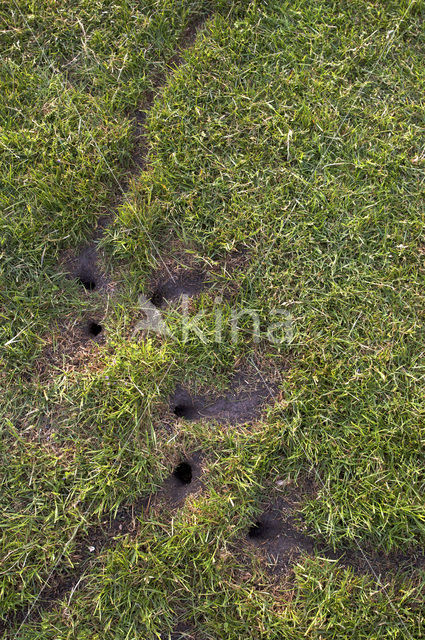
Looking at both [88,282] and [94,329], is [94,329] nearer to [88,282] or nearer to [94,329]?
[94,329]

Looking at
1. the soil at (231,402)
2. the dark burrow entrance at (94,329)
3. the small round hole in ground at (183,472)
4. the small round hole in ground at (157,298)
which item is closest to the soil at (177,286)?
the small round hole in ground at (157,298)

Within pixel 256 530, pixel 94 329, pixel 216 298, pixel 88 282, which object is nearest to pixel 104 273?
pixel 88 282

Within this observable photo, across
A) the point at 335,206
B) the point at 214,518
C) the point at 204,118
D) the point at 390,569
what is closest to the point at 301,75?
the point at 204,118

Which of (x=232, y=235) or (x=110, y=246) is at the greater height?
(x=232, y=235)

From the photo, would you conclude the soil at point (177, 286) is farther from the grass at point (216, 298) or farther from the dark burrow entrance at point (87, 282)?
the dark burrow entrance at point (87, 282)

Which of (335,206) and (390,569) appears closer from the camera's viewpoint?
(390,569)

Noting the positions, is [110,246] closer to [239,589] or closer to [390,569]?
[239,589]
